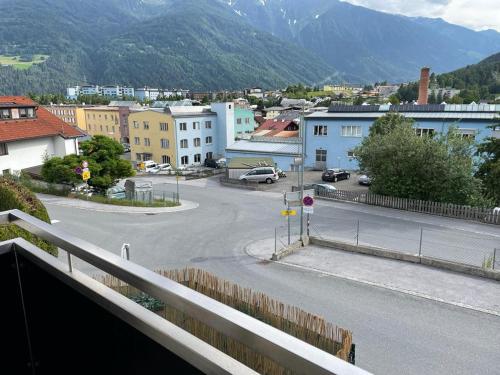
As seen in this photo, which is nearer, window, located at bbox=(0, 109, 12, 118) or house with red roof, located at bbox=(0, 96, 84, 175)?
house with red roof, located at bbox=(0, 96, 84, 175)

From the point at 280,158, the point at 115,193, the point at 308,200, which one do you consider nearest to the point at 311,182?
the point at 280,158

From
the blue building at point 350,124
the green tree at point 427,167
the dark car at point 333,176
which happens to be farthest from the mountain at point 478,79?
the green tree at point 427,167

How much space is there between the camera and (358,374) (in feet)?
3.39

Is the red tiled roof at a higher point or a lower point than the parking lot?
higher

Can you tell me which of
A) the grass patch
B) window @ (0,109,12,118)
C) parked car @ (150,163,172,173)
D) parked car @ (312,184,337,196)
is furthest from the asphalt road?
parked car @ (150,163,172,173)

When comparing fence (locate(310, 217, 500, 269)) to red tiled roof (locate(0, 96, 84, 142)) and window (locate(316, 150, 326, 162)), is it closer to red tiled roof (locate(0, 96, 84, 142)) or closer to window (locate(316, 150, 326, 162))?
window (locate(316, 150, 326, 162))

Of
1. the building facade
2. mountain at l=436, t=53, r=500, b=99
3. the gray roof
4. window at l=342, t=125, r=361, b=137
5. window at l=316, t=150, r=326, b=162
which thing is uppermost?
mountain at l=436, t=53, r=500, b=99

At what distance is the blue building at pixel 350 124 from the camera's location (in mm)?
40188

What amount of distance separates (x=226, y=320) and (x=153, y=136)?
58.7 meters

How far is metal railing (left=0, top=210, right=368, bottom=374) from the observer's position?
1.14 meters

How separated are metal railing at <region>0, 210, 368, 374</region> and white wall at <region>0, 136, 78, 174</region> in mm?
37908

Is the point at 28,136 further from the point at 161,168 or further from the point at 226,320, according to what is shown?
the point at 226,320

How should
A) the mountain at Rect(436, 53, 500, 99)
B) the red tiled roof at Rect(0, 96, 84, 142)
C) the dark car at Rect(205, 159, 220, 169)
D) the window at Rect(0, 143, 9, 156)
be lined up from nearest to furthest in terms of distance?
the window at Rect(0, 143, 9, 156)
the red tiled roof at Rect(0, 96, 84, 142)
the dark car at Rect(205, 159, 220, 169)
the mountain at Rect(436, 53, 500, 99)

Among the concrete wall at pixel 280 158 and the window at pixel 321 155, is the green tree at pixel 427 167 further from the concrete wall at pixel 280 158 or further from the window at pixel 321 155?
the concrete wall at pixel 280 158
